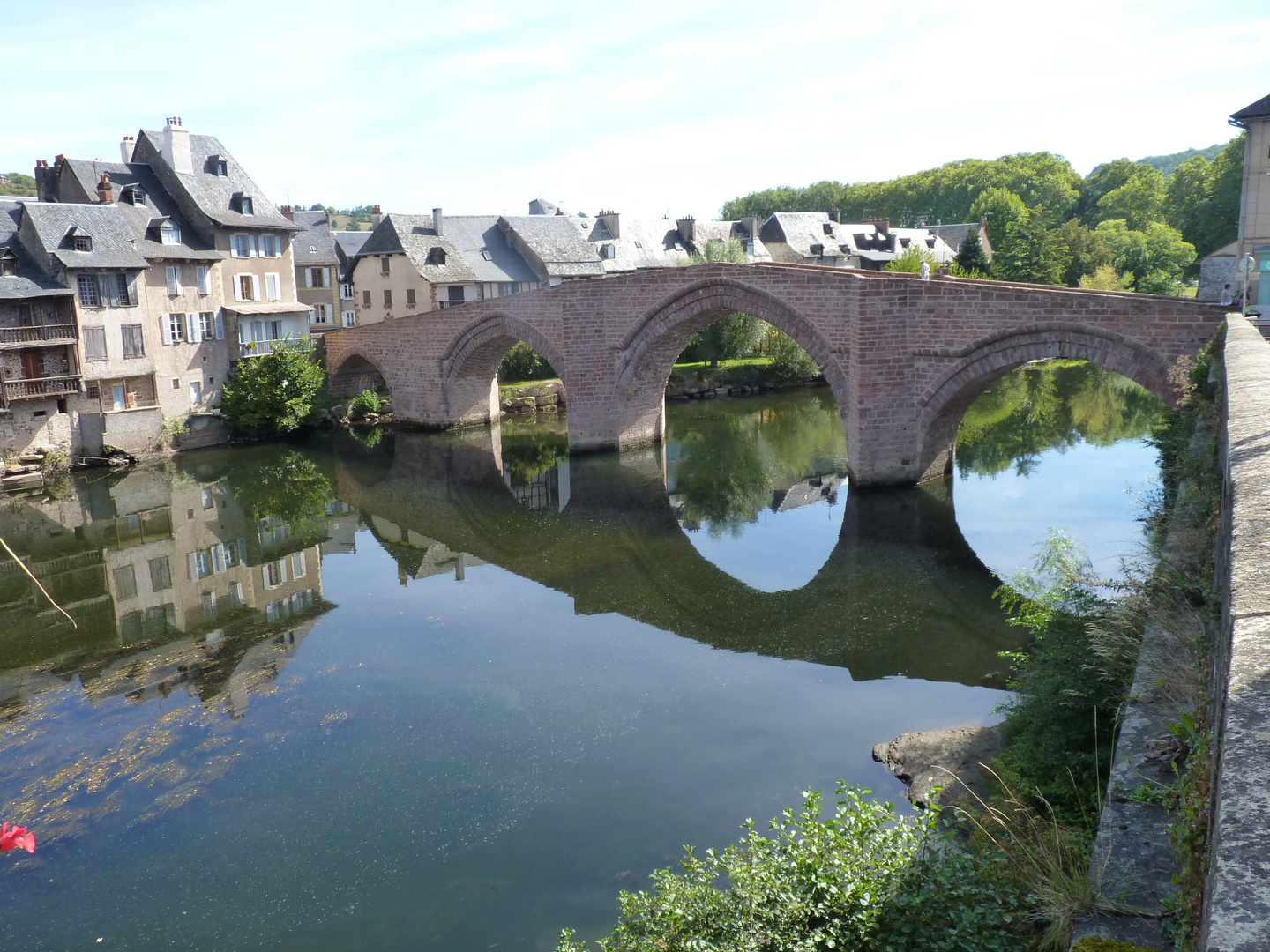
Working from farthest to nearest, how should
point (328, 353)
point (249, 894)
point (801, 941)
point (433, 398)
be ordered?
point (328, 353) → point (433, 398) → point (249, 894) → point (801, 941)

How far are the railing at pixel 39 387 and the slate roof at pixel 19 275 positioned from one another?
219cm

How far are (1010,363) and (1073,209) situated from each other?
68.4 m

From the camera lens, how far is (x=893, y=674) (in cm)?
1273

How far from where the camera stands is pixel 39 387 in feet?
86.4

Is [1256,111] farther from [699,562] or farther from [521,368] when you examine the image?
[521,368]

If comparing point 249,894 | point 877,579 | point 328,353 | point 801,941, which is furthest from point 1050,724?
point 328,353

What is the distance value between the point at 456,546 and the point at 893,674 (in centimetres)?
1032

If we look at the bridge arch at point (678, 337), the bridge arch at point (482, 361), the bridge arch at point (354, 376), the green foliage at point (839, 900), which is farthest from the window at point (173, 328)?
the green foliage at point (839, 900)

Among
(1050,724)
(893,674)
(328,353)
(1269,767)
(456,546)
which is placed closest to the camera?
(1269,767)

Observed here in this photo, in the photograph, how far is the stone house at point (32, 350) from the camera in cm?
2566

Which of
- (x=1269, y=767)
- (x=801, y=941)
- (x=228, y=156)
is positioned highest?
(x=228, y=156)

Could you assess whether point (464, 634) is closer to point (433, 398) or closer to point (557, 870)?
point (557, 870)

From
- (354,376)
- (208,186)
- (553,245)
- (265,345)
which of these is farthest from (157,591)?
(553,245)

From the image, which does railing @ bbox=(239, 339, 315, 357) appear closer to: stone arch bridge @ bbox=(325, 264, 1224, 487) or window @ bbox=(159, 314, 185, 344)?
window @ bbox=(159, 314, 185, 344)
